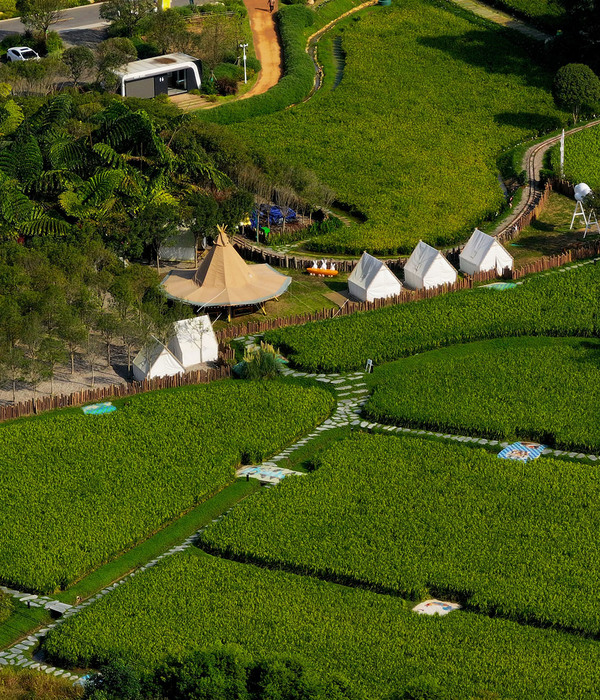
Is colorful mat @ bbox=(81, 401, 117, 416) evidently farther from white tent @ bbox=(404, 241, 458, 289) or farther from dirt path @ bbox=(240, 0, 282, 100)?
dirt path @ bbox=(240, 0, 282, 100)

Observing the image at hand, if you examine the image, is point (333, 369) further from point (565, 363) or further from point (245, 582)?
point (245, 582)

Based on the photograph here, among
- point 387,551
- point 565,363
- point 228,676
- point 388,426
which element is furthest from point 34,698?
point 565,363

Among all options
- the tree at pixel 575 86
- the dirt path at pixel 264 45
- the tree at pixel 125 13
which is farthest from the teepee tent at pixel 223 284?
the tree at pixel 125 13

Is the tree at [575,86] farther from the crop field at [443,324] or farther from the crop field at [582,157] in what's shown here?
the crop field at [443,324]

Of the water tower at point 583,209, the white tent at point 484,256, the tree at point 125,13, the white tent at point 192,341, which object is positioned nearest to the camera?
the white tent at point 192,341

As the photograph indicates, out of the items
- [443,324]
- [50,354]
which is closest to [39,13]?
[443,324]
